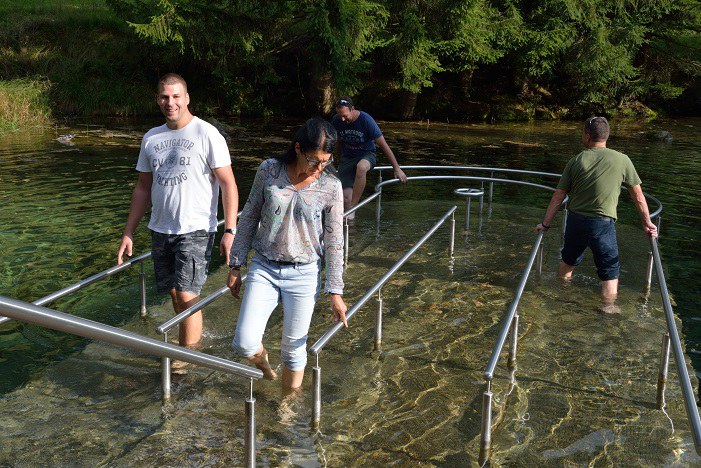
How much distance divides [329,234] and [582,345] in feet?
9.31

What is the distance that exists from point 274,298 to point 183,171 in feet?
4.05

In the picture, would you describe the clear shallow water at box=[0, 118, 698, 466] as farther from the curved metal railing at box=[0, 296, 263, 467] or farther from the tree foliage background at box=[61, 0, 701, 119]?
the tree foliage background at box=[61, 0, 701, 119]

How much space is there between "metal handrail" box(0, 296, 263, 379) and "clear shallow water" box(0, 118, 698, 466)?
1.17m

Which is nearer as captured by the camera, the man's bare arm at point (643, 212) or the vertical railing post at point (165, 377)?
the vertical railing post at point (165, 377)

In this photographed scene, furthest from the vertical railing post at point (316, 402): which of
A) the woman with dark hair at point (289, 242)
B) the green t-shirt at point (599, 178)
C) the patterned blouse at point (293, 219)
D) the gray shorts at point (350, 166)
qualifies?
the gray shorts at point (350, 166)

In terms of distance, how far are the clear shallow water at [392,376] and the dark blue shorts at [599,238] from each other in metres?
0.37

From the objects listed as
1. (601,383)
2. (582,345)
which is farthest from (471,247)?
(601,383)

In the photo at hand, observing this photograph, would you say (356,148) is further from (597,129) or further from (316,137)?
(316,137)

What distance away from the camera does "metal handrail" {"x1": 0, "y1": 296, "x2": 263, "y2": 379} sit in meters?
2.40

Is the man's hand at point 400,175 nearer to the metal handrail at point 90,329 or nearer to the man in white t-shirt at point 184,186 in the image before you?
the man in white t-shirt at point 184,186

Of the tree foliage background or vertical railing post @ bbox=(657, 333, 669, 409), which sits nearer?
vertical railing post @ bbox=(657, 333, 669, 409)

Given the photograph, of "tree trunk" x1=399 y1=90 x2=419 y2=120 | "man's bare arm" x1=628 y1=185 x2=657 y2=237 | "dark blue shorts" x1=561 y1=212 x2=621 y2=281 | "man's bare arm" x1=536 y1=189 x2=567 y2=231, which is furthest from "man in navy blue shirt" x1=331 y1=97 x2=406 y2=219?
"tree trunk" x1=399 y1=90 x2=419 y2=120

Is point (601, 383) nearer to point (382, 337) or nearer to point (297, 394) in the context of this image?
point (382, 337)

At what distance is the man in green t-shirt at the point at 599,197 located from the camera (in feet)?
23.3
